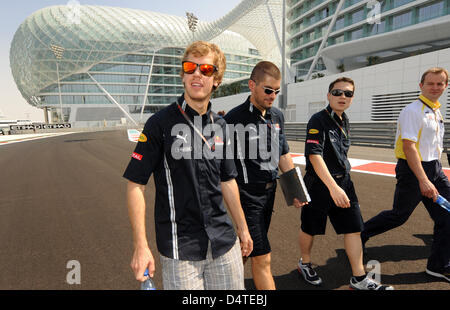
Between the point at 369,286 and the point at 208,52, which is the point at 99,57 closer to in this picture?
the point at 208,52

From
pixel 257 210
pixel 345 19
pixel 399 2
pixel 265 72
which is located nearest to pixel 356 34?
pixel 345 19

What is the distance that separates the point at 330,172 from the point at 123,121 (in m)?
71.7

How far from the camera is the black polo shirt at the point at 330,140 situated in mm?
2391

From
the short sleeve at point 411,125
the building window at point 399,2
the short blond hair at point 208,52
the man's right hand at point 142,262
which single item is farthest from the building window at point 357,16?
the man's right hand at point 142,262

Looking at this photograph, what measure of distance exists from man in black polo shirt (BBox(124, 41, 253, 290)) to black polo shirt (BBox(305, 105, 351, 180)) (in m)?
1.16

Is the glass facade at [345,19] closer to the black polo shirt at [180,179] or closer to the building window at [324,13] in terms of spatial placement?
the building window at [324,13]

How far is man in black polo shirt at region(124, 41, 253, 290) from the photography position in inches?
53.4

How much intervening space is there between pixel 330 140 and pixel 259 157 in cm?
72

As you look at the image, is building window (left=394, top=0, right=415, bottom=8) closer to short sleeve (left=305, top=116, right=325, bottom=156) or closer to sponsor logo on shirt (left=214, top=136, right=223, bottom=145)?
short sleeve (left=305, top=116, right=325, bottom=156)

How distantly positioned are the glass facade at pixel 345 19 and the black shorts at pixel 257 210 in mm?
30960

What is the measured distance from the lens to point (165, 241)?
1.41 metres

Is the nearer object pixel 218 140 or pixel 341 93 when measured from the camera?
pixel 218 140

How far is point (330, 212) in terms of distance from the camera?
2.48m

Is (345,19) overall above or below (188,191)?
above
